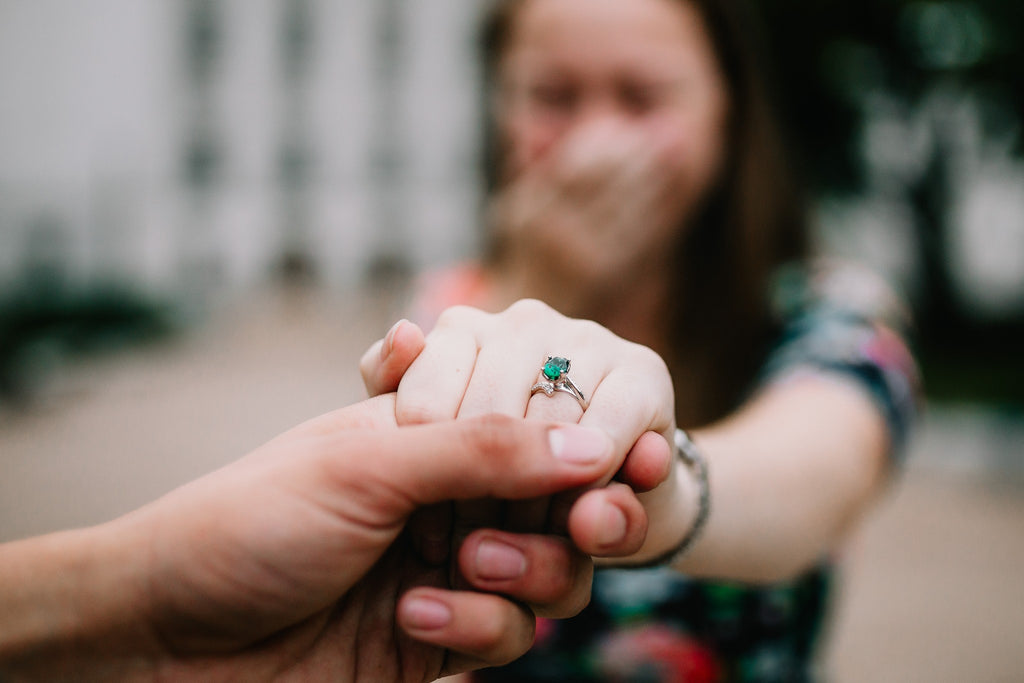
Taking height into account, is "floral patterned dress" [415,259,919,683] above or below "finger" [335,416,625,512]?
below

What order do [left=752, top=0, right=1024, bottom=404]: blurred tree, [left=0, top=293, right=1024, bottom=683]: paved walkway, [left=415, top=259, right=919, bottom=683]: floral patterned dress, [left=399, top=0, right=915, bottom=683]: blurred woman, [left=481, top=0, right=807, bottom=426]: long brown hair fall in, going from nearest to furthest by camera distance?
[left=399, top=0, right=915, bottom=683]: blurred woman < [left=415, top=259, right=919, bottom=683]: floral patterned dress < [left=481, top=0, right=807, bottom=426]: long brown hair < [left=0, top=293, right=1024, bottom=683]: paved walkway < [left=752, top=0, right=1024, bottom=404]: blurred tree

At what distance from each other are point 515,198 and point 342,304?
2041 cm

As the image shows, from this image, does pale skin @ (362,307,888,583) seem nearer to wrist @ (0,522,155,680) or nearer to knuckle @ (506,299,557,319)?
knuckle @ (506,299,557,319)

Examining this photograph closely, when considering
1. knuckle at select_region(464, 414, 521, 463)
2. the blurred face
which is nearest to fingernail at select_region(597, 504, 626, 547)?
knuckle at select_region(464, 414, 521, 463)

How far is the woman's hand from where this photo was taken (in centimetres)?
75

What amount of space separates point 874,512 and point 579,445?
548 cm

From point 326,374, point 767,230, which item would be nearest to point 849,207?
point 326,374

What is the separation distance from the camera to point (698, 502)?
946 mm

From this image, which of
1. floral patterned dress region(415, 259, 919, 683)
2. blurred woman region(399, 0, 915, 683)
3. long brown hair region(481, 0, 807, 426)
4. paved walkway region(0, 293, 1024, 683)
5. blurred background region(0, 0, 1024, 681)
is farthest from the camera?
blurred background region(0, 0, 1024, 681)

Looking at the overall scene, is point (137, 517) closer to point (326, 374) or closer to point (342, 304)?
point (326, 374)

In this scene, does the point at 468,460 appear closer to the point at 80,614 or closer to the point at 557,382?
the point at 557,382

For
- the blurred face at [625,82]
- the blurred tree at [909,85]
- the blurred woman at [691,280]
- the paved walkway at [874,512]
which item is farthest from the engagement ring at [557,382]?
the blurred tree at [909,85]

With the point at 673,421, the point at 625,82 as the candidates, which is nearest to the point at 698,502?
the point at 673,421

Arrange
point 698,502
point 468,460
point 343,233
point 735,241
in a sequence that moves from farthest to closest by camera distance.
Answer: point 343,233 → point 735,241 → point 698,502 → point 468,460
